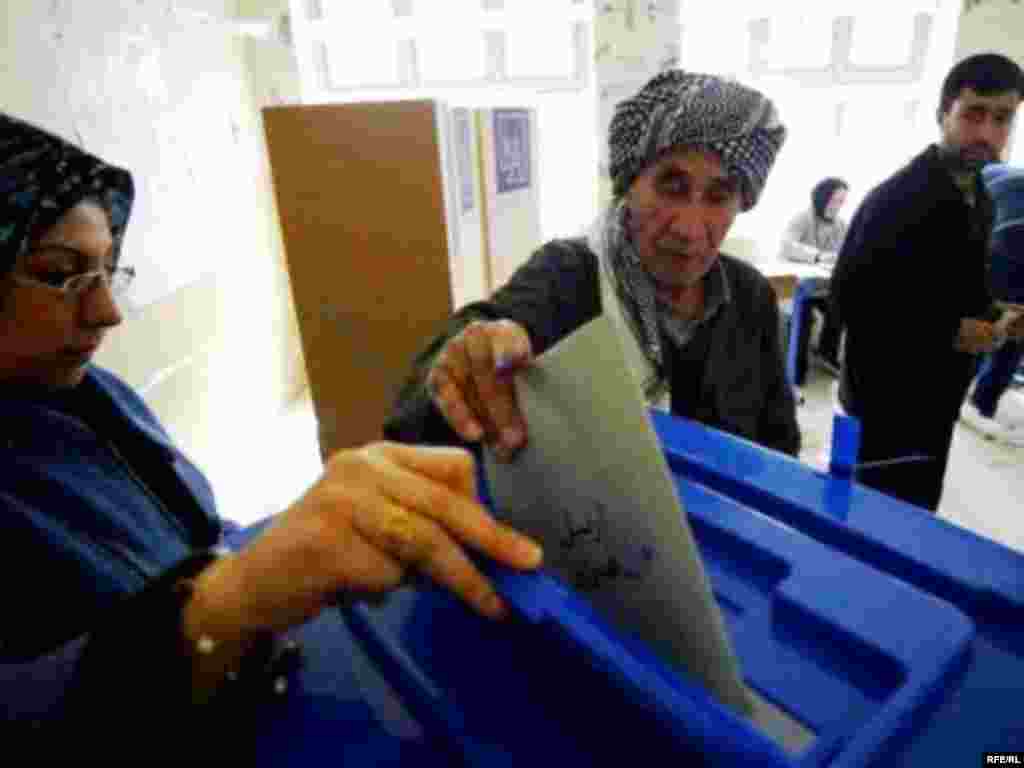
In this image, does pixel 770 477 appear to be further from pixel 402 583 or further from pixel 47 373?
pixel 47 373

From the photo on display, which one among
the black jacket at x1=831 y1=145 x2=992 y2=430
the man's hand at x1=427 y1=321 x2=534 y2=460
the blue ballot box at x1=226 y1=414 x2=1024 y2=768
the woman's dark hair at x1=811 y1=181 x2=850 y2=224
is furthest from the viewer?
the woman's dark hair at x1=811 y1=181 x2=850 y2=224

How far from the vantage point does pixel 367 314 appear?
1.70 meters

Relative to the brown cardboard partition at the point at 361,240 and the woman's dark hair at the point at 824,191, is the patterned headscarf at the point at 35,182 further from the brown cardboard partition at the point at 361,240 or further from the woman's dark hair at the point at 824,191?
the woman's dark hair at the point at 824,191

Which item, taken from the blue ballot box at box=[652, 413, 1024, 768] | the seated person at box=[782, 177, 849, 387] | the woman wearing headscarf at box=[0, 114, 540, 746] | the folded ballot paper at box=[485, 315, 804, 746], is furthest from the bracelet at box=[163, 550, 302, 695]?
the seated person at box=[782, 177, 849, 387]

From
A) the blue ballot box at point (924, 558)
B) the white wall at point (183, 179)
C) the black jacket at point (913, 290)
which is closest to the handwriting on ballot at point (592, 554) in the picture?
the blue ballot box at point (924, 558)

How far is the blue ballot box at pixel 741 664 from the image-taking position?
31cm

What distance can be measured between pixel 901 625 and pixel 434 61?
394 cm

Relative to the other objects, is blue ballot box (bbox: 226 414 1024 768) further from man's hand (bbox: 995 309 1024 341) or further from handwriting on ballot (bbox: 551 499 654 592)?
man's hand (bbox: 995 309 1024 341)

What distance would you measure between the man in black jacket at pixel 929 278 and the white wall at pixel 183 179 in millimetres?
1898

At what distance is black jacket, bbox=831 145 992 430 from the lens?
1.46m

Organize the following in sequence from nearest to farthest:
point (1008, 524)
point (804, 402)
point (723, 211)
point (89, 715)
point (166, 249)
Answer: point (89, 715), point (723, 211), point (166, 249), point (1008, 524), point (804, 402)

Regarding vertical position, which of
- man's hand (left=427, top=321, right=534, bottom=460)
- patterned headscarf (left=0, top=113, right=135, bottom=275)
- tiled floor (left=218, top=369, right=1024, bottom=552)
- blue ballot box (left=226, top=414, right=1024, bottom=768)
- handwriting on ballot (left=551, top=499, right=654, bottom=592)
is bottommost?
tiled floor (left=218, top=369, right=1024, bottom=552)

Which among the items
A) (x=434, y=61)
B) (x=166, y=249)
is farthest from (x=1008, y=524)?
(x=434, y=61)

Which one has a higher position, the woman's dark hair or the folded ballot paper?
the folded ballot paper
